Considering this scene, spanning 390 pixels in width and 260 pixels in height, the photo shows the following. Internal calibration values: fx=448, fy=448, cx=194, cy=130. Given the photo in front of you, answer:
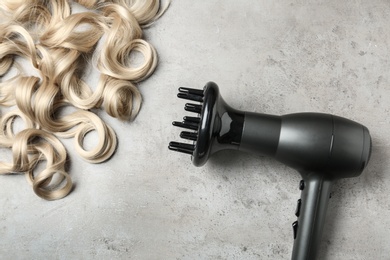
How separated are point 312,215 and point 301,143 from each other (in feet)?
0.66

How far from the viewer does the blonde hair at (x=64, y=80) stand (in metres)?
1.34

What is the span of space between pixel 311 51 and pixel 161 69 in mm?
469

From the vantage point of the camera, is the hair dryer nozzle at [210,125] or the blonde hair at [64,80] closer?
the hair dryer nozzle at [210,125]

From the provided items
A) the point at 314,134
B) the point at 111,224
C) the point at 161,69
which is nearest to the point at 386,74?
the point at 314,134

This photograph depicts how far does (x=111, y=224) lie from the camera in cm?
136

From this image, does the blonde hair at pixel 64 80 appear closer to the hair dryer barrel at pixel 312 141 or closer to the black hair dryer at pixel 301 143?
the black hair dryer at pixel 301 143

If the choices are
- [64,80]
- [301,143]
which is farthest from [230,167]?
[64,80]

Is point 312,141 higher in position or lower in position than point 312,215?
higher

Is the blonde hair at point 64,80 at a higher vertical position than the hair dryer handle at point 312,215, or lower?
higher

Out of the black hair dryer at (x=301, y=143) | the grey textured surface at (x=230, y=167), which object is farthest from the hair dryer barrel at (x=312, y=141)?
the grey textured surface at (x=230, y=167)

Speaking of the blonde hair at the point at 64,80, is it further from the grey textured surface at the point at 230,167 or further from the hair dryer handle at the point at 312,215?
the hair dryer handle at the point at 312,215

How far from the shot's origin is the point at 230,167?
136cm

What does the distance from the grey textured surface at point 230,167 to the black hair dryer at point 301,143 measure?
0.51 ft

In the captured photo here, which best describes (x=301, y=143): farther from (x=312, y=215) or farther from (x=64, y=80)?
(x=64, y=80)
